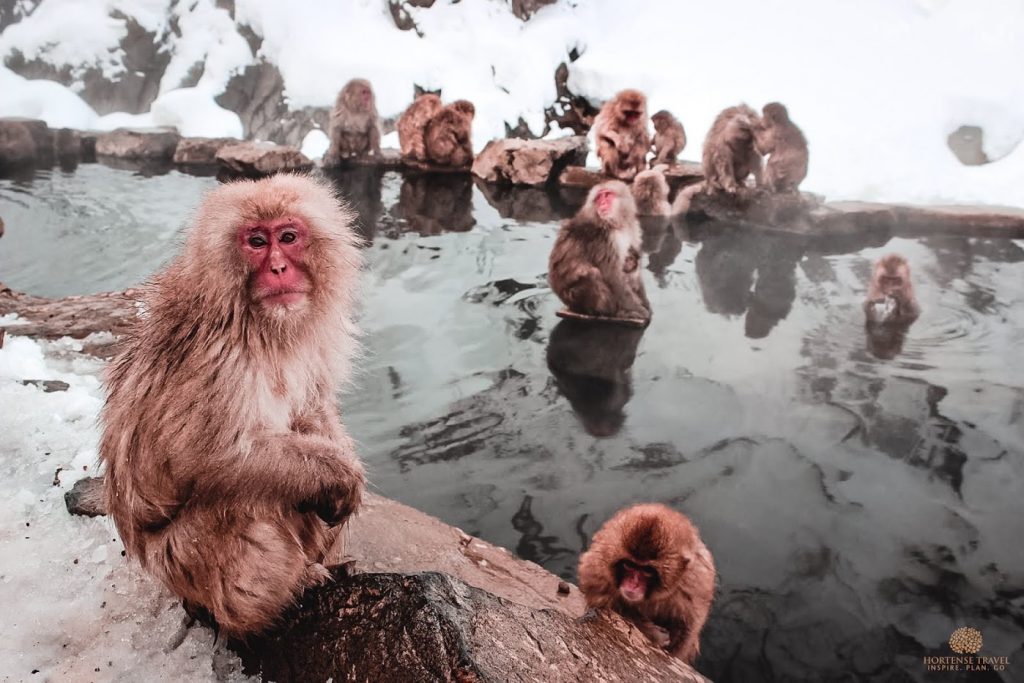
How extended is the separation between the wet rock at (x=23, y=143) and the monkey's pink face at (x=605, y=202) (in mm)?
7639

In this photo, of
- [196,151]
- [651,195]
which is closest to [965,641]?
[651,195]

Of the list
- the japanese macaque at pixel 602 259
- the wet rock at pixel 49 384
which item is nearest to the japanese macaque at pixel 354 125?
the japanese macaque at pixel 602 259

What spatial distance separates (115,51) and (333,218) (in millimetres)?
7963

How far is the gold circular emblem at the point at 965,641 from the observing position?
8.20ft

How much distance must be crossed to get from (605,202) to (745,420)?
5.75 ft

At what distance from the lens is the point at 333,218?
5.42ft

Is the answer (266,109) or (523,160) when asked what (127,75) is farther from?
(523,160)

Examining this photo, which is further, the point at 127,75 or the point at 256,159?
the point at 256,159

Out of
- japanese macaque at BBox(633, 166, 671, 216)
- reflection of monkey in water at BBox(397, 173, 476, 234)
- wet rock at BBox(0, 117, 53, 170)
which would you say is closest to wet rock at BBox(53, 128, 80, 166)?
wet rock at BBox(0, 117, 53, 170)

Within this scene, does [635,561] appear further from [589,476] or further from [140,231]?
[140,231]

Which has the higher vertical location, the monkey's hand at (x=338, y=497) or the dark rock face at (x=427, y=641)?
the monkey's hand at (x=338, y=497)

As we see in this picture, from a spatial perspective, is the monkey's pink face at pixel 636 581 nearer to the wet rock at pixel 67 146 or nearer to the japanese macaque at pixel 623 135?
the japanese macaque at pixel 623 135

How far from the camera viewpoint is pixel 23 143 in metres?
9.05

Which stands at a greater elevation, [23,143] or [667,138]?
[667,138]
